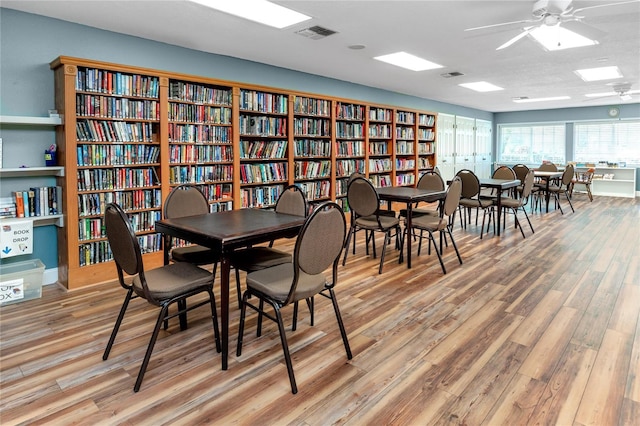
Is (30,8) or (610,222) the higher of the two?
(30,8)

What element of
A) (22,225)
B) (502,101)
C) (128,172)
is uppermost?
(502,101)

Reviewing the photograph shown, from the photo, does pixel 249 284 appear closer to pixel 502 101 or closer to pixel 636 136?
pixel 502 101

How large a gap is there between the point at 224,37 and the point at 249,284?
303cm

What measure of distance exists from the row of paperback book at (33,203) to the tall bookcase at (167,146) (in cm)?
14

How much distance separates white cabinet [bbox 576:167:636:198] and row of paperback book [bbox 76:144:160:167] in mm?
11113

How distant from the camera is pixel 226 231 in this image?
7.98 feet

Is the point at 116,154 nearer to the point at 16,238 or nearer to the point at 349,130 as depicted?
the point at 16,238

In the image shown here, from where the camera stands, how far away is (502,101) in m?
9.83

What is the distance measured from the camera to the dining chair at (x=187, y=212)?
10.0 ft

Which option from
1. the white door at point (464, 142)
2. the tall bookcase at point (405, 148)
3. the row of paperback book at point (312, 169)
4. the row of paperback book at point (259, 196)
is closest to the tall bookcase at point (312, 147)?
the row of paperback book at point (312, 169)

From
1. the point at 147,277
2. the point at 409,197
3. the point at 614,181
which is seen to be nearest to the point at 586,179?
the point at 614,181

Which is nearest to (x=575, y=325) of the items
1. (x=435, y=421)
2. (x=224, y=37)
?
(x=435, y=421)

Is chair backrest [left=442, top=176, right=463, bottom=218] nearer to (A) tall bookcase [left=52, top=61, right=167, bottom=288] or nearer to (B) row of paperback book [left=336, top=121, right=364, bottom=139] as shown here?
(B) row of paperback book [left=336, top=121, right=364, bottom=139]

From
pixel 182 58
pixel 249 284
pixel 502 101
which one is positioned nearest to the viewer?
pixel 249 284
